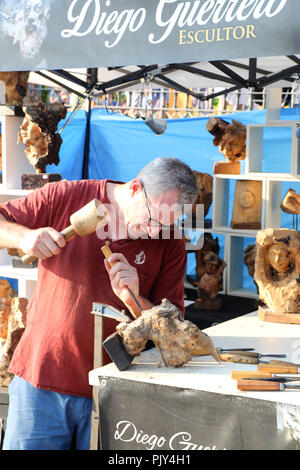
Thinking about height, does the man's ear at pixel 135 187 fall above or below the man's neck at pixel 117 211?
above

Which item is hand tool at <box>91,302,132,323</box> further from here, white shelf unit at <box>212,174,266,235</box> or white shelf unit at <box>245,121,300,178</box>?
white shelf unit at <box>212,174,266,235</box>

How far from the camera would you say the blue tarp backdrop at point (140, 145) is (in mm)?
6531

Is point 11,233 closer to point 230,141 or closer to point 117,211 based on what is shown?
point 117,211

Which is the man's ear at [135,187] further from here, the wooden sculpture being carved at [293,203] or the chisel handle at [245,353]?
the wooden sculpture being carved at [293,203]

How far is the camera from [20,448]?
2.14m

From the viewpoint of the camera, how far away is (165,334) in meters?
2.10

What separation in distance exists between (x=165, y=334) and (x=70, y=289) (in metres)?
0.39

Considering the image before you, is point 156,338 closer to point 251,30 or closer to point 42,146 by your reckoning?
point 251,30

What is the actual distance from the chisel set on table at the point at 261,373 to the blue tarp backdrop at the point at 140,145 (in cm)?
420

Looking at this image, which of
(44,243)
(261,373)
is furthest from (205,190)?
(44,243)

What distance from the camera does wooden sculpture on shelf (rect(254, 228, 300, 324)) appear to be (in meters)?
3.12

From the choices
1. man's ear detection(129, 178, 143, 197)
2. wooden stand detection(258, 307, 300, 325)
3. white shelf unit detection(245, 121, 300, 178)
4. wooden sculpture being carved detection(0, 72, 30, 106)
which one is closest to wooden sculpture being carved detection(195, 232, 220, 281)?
white shelf unit detection(245, 121, 300, 178)

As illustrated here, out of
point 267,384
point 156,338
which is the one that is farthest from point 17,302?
point 267,384

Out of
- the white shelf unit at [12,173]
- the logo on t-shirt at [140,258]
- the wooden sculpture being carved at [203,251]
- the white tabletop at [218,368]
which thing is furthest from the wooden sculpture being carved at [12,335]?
the wooden sculpture being carved at [203,251]
